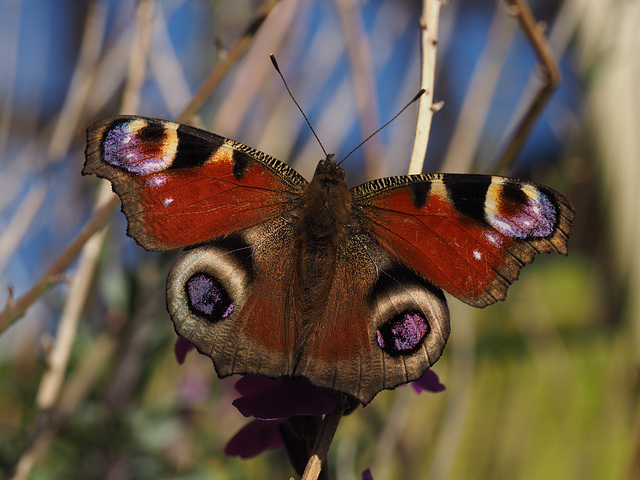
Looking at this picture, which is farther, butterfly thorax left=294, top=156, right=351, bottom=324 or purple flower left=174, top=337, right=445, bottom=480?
butterfly thorax left=294, top=156, right=351, bottom=324

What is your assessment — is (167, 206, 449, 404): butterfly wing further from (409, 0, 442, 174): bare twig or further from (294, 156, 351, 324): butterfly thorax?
(409, 0, 442, 174): bare twig

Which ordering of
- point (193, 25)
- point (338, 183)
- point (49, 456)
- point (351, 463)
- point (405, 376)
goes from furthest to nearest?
point (193, 25), point (49, 456), point (351, 463), point (338, 183), point (405, 376)

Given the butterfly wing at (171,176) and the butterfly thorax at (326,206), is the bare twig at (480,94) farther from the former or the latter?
the butterfly wing at (171,176)

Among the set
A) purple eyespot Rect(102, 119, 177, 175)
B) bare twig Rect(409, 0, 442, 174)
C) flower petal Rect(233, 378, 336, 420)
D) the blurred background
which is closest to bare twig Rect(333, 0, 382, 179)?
the blurred background

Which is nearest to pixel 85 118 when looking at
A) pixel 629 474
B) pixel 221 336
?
pixel 221 336

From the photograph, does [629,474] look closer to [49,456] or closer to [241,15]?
[49,456]

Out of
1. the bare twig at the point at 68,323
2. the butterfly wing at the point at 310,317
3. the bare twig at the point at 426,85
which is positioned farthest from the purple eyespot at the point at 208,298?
the bare twig at the point at 68,323
